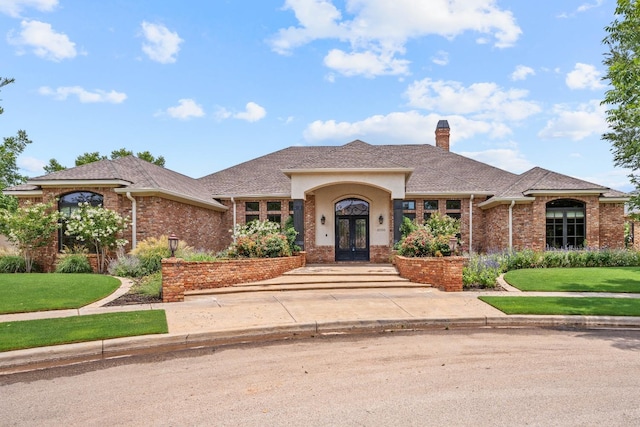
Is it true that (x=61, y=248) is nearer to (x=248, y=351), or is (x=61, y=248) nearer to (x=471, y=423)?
(x=248, y=351)

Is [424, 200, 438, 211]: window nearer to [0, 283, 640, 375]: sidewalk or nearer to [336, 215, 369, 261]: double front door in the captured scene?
[336, 215, 369, 261]: double front door

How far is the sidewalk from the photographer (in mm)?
6625

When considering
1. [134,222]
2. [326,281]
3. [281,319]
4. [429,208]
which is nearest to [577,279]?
[429,208]

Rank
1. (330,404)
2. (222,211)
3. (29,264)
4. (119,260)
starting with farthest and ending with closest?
(222,211)
(29,264)
(119,260)
(330,404)

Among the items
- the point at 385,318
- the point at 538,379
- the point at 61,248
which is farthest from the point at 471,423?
the point at 61,248

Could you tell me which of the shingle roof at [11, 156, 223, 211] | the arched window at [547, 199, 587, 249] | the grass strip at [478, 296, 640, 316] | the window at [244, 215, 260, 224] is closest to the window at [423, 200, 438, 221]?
the arched window at [547, 199, 587, 249]

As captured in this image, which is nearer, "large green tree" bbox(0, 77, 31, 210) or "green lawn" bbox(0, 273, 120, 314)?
"green lawn" bbox(0, 273, 120, 314)

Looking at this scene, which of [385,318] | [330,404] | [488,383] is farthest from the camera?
[385,318]

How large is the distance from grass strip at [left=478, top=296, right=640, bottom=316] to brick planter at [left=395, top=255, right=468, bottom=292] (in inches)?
60.2

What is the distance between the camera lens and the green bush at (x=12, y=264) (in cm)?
1564

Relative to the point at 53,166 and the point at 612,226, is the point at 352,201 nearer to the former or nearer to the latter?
the point at 612,226

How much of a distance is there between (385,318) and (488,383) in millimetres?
3521

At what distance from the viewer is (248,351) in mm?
6680

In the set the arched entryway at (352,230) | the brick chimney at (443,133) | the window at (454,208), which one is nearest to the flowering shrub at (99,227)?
the arched entryway at (352,230)
